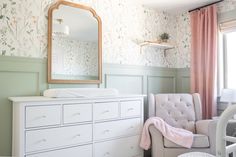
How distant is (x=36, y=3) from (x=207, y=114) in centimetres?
273

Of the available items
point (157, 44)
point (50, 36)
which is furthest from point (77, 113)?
point (157, 44)

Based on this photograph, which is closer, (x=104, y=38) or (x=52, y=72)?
(x=52, y=72)

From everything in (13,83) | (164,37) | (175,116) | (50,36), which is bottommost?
(175,116)

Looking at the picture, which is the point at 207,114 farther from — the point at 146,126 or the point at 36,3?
the point at 36,3

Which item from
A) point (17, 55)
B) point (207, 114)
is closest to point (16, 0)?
point (17, 55)

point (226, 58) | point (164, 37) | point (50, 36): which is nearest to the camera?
point (50, 36)

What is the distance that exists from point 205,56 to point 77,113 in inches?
85.0

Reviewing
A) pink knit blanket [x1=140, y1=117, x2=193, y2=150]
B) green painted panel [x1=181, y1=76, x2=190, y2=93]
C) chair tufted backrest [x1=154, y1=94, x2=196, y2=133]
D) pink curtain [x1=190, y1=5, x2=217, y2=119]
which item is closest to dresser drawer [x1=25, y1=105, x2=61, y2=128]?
pink knit blanket [x1=140, y1=117, x2=193, y2=150]

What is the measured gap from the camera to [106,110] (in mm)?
2309

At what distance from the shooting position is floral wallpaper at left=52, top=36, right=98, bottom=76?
2426 mm

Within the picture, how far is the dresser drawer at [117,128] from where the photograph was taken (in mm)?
2244

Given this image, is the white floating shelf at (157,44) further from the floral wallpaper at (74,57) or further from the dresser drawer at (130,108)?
the dresser drawer at (130,108)

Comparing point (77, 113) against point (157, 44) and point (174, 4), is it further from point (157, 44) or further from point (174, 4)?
point (174, 4)

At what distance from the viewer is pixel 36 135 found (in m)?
1.85
